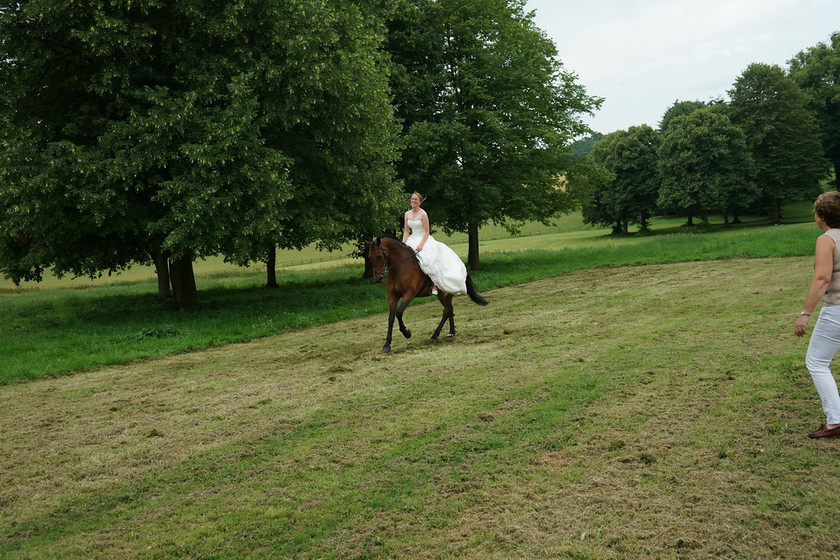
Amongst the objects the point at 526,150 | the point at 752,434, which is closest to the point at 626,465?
the point at 752,434

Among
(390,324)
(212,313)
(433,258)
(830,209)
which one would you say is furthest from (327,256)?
(830,209)

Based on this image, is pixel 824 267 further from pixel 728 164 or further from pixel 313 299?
pixel 728 164

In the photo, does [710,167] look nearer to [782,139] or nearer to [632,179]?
[782,139]

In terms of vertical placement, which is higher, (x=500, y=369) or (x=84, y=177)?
(x=84, y=177)

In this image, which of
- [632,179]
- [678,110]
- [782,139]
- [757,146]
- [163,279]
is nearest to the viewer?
[163,279]

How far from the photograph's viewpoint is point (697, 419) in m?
6.41

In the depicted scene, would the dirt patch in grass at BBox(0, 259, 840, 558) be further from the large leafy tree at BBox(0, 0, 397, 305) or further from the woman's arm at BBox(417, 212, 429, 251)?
the large leafy tree at BBox(0, 0, 397, 305)

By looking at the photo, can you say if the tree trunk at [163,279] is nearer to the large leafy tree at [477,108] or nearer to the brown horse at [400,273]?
the large leafy tree at [477,108]

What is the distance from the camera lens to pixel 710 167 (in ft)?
173

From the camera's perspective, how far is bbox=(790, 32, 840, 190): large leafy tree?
2226 inches

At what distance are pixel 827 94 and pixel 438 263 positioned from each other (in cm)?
6219

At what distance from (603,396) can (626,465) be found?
209cm

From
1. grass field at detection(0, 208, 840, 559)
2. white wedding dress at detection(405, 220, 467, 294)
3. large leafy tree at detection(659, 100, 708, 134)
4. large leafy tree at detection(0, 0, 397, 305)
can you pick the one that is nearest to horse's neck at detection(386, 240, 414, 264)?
white wedding dress at detection(405, 220, 467, 294)

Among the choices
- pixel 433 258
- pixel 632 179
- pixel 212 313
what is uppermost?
pixel 632 179
